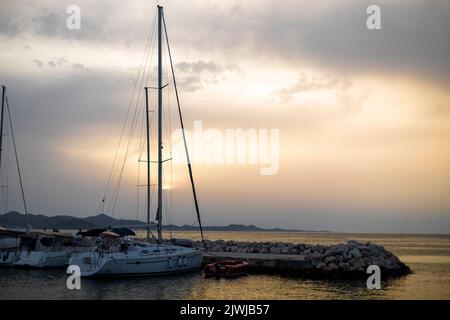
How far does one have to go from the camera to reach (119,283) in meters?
31.9

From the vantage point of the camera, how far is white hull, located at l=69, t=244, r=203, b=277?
32984 mm

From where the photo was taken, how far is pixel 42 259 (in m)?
40.7

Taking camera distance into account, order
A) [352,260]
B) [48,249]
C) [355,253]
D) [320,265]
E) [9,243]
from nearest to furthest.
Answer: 1. [320,265]
2. [352,260]
3. [355,253]
4. [48,249]
5. [9,243]

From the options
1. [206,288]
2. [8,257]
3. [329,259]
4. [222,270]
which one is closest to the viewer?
[206,288]

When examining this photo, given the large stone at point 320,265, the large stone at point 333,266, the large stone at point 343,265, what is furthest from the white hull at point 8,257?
the large stone at point 343,265

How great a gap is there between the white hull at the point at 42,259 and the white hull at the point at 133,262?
741 centimetres

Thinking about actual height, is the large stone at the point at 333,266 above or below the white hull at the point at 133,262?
below

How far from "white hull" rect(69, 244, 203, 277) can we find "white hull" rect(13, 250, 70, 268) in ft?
24.3

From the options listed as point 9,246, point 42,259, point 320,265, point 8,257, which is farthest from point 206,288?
point 9,246

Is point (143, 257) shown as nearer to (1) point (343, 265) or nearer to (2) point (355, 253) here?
(1) point (343, 265)

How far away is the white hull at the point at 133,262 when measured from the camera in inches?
1299

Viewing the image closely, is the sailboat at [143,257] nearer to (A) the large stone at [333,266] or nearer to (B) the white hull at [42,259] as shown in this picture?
(B) the white hull at [42,259]

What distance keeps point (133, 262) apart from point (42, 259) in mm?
11623
